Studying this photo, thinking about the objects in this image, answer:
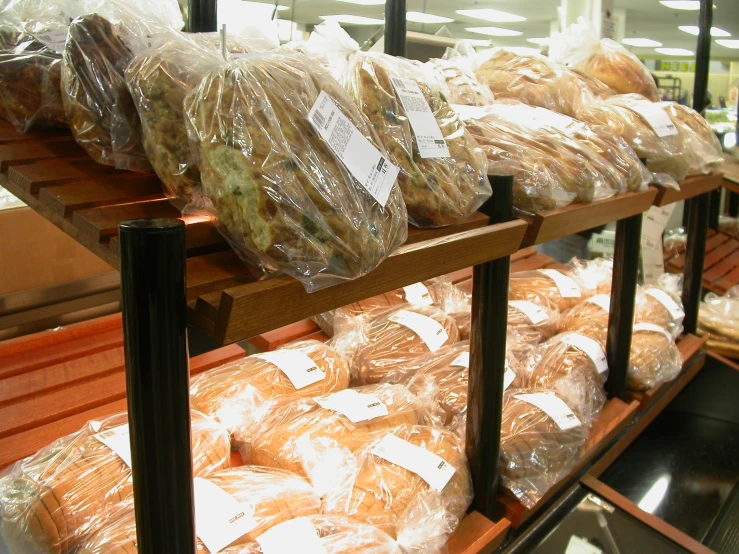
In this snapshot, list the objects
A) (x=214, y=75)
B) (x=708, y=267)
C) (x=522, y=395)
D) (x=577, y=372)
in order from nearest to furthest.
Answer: (x=214, y=75)
(x=522, y=395)
(x=577, y=372)
(x=708, y=267)

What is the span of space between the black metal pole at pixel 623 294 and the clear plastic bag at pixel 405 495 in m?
0.64

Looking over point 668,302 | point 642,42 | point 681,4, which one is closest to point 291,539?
point 668,302

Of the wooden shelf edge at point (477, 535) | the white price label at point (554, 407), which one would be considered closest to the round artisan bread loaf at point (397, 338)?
the white price label at point (554, 407)

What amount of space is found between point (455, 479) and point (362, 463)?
165 millimetres

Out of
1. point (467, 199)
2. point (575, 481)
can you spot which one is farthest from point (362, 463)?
point (575, 481)

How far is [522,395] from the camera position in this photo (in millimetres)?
1298

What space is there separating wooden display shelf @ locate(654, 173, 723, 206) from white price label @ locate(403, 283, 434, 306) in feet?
1.92

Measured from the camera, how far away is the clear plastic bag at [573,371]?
136cm

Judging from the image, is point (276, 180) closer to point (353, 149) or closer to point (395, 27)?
point (353, 149)

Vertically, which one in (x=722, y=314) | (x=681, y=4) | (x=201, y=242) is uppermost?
(x=681, y=4)

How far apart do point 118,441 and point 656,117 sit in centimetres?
132

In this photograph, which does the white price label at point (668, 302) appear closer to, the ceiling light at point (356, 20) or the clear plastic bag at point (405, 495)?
the clear plastic bag at point (405, 495)

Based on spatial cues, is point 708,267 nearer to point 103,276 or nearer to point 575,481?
point 575,481

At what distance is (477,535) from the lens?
1.05 m
